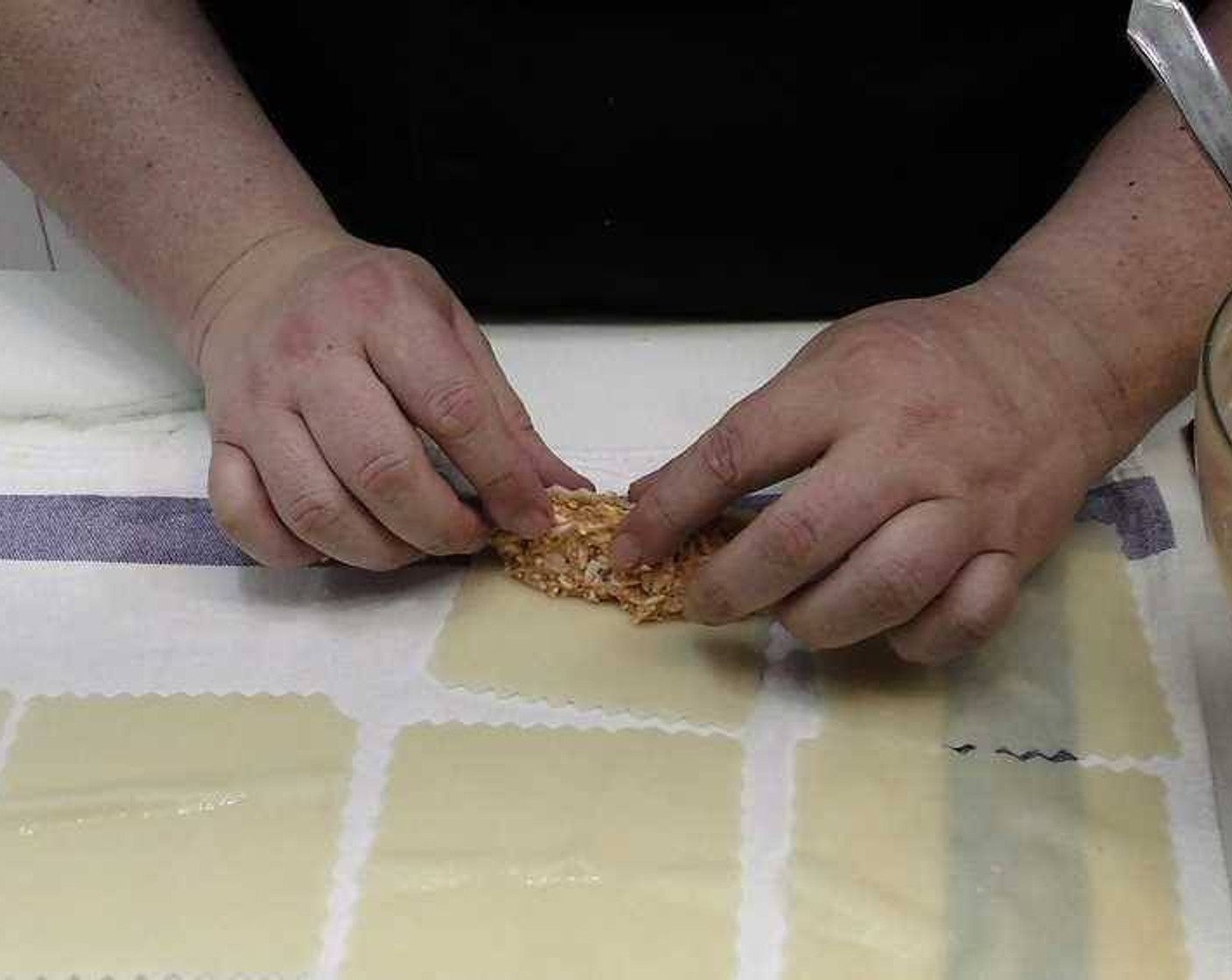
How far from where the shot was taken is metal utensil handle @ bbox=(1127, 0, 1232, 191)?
0.46 meters

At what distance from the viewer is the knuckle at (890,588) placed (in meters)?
0.56

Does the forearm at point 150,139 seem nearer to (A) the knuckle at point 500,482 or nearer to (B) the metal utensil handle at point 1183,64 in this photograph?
(A) the knuckle at point 500,482

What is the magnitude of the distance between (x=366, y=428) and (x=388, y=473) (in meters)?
0.02

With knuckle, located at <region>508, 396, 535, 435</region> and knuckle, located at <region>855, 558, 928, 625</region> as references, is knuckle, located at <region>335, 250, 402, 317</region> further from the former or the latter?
knuckle, located at <region>855, 558, 928, 625</region>

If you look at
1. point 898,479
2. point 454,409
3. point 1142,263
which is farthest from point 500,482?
point 1142,263

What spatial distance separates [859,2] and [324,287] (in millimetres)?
269

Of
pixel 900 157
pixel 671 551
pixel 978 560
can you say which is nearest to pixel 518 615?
pixel 671 551

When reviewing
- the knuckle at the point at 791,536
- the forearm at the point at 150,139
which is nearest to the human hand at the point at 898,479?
the knuckle at the point at 791,536

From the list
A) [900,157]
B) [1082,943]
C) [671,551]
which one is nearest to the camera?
[1082,943]

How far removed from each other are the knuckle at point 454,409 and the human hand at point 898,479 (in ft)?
0.24

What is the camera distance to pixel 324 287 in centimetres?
64

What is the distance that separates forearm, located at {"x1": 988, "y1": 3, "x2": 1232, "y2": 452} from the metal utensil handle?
0.17 metres

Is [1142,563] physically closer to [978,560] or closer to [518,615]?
[978,560]

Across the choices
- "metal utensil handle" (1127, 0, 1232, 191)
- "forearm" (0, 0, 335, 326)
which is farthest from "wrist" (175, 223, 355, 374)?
"metal utensil handle" (1127, 0, 1232, 191)
